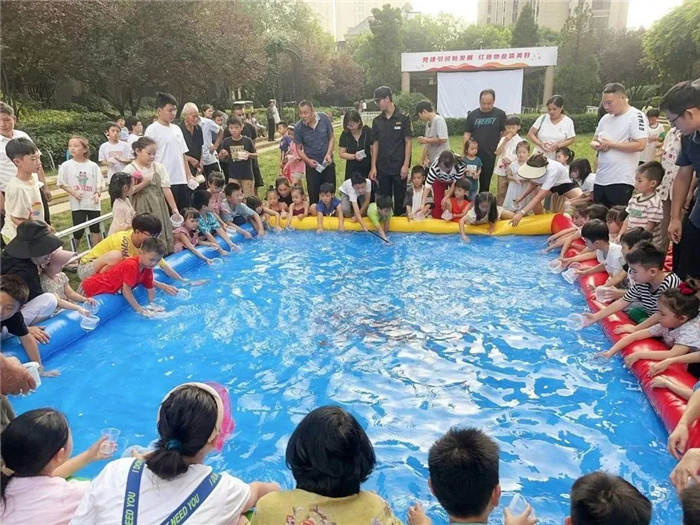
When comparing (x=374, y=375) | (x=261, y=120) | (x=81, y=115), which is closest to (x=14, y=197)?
(x=374, y=375)

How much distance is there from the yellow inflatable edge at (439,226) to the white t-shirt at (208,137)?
1.49 m

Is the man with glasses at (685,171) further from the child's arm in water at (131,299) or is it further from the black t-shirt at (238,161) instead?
the black t-shirt at (238,161)

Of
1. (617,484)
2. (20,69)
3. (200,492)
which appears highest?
(20,69)

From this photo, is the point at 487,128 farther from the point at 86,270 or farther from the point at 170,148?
the point at 86,270

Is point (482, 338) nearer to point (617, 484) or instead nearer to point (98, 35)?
point (617, 484)

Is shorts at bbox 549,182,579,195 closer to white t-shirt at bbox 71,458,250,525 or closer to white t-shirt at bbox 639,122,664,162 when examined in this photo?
white t-shirt at bbox 639,122,664,162

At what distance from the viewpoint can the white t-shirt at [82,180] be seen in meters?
6.59

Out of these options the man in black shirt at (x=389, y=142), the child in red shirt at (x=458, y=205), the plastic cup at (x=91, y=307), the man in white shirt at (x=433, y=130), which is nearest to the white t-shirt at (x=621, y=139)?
the child in red shirt at (x=458, y=205)

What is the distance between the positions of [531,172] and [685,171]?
3476 millimetres

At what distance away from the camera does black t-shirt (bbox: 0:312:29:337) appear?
3915 mm

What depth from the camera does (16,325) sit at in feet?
13.1

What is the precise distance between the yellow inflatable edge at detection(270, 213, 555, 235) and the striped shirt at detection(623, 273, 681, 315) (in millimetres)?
3368

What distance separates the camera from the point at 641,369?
13.1 ft

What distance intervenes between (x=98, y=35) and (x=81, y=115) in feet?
13.9
